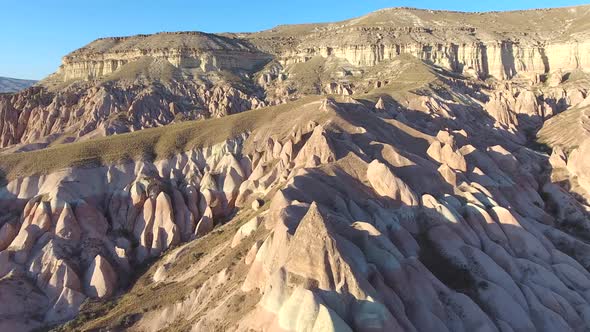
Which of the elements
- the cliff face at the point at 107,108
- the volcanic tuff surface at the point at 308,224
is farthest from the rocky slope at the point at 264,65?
the volcanic tuff surface at the point at 308,224

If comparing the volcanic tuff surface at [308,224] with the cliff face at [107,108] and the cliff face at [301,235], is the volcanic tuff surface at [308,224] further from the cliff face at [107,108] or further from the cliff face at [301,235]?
the cliff face at [107,108]

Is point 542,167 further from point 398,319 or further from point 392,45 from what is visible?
point 392,45

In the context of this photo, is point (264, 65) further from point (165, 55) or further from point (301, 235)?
point (301, 235)

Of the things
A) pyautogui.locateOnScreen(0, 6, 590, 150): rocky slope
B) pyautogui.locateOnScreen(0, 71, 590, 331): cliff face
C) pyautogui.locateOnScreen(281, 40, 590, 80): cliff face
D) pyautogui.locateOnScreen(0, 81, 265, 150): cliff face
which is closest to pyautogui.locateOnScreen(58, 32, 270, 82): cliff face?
pyautogui.locateOnScreen(0, 6, 590, 150): rocky slope

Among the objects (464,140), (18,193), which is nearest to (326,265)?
(18,193)

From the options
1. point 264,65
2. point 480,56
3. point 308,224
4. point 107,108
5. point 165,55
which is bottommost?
point 308,224

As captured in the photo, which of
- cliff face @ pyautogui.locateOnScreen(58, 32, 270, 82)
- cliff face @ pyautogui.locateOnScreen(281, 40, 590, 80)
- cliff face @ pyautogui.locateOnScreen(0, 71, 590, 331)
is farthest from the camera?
cliff face @ pyautogui.locateOnScreen(58, 32, 270, 82)

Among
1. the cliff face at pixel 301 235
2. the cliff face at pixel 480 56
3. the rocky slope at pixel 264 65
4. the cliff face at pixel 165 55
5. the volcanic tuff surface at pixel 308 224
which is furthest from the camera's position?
the cliff face at pixel 165 55

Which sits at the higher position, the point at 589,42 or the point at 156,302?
the point at 589,42

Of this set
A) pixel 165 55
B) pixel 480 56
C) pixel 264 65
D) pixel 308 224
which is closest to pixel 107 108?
pixel 165 55

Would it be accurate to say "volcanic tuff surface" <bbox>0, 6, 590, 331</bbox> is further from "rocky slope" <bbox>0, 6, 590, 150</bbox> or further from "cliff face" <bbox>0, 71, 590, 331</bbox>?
"rocky slope" <bbox>0, 6, 590, 150</bbox>

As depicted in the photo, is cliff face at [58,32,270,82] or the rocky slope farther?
cliff face at [58,32,270,82]
